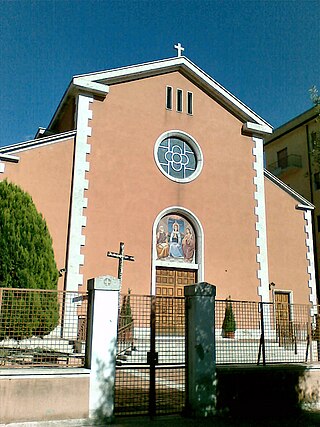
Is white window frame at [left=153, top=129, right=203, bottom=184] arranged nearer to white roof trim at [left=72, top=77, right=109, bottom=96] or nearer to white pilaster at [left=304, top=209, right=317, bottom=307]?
white roof trim at [left=72, top=77, right=109, bottom=96]

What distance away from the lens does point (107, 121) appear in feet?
50.4

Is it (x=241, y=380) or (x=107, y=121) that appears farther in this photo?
(x=107, y=121)

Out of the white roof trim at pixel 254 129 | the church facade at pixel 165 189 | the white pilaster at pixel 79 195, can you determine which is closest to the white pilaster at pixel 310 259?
the church facade at pixel 165 189

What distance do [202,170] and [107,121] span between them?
4.03 m

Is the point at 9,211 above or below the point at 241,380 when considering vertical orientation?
above

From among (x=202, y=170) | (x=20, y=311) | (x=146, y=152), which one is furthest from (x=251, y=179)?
(x=20, y=311)

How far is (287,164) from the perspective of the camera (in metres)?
26.4

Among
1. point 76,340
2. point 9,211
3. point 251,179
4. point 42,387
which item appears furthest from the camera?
point 251,179

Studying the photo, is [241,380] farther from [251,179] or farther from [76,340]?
[251,179]

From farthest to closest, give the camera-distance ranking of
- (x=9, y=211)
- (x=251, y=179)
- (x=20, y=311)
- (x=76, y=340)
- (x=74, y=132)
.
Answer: (x=251, y=179)
(x=74, y=132)
(x=9, y=211)
(x=76, y=340)
(x=20, y=311)

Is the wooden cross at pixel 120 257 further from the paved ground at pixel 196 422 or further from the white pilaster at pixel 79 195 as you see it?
the paved ground at pixel 196 422

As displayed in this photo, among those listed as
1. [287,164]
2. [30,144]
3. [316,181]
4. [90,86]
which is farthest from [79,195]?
[287,164]

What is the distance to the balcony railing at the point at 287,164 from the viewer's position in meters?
25.9

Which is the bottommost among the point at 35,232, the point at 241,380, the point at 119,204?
the point at 241,380
